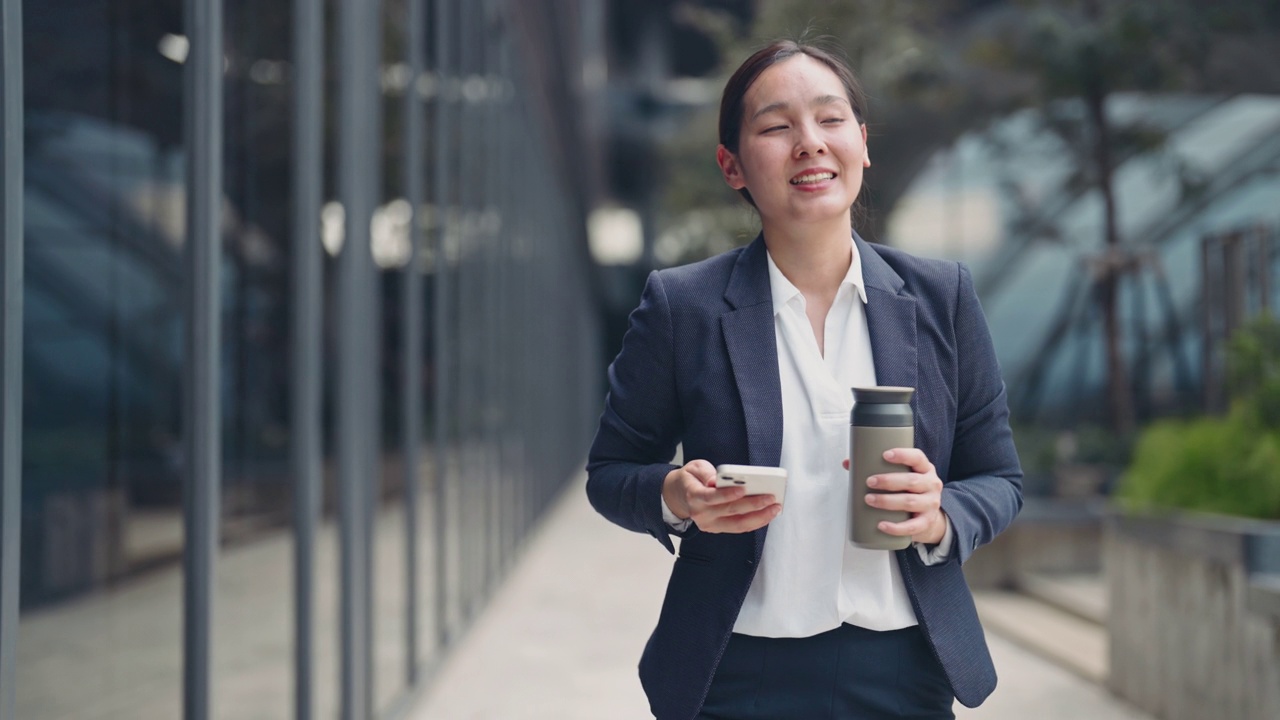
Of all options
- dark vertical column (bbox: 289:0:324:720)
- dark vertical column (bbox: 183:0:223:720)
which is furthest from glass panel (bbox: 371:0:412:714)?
dark vertical column (bbox: 183:0:223:720)

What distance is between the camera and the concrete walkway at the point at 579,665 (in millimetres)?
6137

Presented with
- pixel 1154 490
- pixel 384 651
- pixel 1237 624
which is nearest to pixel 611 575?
pixel 384 651

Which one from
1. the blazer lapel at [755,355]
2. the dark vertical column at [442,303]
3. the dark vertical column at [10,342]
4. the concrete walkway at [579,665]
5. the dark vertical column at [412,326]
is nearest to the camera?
the blazer lapel at [755,355]

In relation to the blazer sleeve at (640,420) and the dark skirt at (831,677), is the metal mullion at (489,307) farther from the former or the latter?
the dark skirt at (831,677)

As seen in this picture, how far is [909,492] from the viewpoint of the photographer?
5.54 feet

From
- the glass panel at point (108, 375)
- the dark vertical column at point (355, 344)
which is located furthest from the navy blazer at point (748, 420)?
the dark vertical column at point (355, 344)

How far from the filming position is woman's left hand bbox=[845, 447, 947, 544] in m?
1.67

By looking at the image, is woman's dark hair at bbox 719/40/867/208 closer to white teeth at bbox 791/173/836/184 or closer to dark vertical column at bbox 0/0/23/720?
white teeth at bbox 791/173/836/184

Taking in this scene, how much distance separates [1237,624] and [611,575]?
6537mm

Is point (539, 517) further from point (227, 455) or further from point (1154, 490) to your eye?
point (227, 455)

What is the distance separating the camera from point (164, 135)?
12.0 feet

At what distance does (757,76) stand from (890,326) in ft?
1.41

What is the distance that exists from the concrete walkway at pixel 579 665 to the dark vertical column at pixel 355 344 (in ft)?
3.61

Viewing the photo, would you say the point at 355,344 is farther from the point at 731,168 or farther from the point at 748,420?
the point at 748,420
